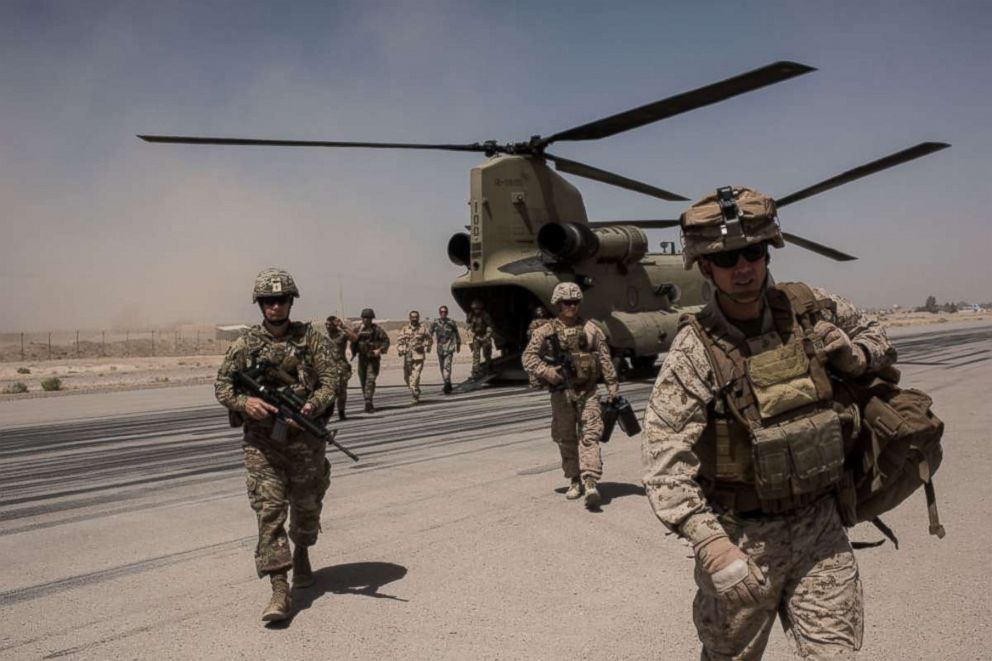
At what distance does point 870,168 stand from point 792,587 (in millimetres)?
13113

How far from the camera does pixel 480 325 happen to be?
17312 mm

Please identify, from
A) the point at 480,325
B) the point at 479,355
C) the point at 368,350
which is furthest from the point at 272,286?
the point at 479,355

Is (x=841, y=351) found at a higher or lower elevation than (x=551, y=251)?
lower

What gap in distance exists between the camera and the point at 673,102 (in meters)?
11.3

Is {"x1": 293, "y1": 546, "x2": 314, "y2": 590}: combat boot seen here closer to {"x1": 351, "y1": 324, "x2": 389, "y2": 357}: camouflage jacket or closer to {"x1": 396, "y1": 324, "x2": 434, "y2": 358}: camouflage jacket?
{"x1": 351, "y1": 324, "x2": 389, "y2": 357}: camouflage jacket

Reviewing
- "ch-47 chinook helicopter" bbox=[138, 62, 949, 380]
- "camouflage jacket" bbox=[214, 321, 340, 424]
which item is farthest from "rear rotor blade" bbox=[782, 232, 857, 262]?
"camouflage jacket" bbox=[214, 321, 340, 424]

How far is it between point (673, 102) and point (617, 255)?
6063mm

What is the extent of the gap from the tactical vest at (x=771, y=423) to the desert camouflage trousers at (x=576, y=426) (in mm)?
4146

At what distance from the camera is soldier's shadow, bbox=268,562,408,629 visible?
480cm

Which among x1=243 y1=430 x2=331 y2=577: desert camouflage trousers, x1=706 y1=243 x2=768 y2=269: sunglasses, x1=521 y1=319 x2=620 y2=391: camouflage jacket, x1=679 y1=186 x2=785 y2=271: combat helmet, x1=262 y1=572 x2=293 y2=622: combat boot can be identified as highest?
x1=679 y1=186 x2=785 y2=271: combat helmet

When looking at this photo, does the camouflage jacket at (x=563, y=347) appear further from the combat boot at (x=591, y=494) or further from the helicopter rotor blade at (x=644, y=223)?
the helicopter rotor blade at (x=644, y=223)

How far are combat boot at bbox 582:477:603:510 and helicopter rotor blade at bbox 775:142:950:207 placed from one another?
24.8 feet

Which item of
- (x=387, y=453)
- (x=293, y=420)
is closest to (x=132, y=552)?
(x=293, y=420)

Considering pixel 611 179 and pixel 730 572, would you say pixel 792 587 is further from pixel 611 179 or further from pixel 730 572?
pixel 611 179
